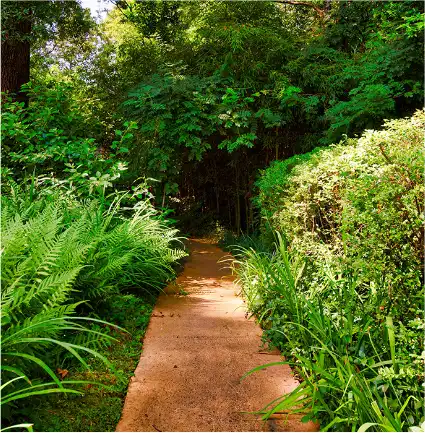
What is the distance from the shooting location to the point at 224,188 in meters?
10.2

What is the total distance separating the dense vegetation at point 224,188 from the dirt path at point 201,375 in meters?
0.13

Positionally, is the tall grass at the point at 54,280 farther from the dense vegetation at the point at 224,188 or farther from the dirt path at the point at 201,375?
the dirt path at the point at 201,375

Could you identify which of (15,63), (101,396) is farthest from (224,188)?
(101,396)

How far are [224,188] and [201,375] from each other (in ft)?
25.9

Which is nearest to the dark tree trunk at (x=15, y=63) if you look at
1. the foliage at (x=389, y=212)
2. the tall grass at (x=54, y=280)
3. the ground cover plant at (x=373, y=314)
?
the tall grass at (x=54, y=280)

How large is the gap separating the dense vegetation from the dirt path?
0.13 meters

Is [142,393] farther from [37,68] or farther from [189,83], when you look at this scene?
[37,68]

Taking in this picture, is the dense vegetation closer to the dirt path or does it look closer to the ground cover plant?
the ground cover plant

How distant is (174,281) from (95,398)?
2629 millimetres

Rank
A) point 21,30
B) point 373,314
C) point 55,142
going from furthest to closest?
point 21,30, point 55,142, point 373,314

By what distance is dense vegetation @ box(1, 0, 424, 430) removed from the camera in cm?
214

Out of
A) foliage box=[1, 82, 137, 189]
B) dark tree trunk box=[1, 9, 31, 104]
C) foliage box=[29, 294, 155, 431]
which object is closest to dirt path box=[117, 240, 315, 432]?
foliage box=[29, 294, 155, 431]

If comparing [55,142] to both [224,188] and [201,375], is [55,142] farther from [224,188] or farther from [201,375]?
[224,188]

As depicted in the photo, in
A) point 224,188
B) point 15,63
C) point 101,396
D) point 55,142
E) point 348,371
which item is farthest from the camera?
point 224,188
